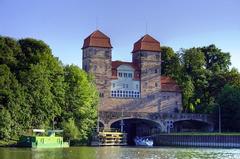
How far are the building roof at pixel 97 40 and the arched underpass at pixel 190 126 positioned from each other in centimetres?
1844

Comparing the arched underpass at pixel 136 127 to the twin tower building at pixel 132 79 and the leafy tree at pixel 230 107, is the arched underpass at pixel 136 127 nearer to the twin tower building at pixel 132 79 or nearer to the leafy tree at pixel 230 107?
the twin tower building at pixel 132 79

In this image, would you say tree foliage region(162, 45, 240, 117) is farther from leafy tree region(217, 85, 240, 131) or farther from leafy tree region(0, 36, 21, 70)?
leafy tree region(0, 36, 21, 70)

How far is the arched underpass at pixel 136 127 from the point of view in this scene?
102475 mm

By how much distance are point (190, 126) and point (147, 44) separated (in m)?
17.4

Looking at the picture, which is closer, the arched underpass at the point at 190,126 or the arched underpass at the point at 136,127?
the arched underpass at the point at 136,127

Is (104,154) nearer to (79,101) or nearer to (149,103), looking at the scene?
(79,101)

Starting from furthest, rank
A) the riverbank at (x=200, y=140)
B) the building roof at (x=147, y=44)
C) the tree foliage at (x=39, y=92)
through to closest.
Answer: the building roof at (x=147, y=44)
the riverbank at (x=200, y=140)
the tree foliage at (x=39, y=92)

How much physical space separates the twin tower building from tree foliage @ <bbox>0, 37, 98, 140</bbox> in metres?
12.0

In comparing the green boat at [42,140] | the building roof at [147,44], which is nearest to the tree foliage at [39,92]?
the green boat at [42,140]

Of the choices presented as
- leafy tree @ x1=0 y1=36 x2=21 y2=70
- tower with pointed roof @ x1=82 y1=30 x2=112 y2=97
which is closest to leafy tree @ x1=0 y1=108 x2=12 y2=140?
leafy tree @ x1=0 y1=36 x2=21 y2=70

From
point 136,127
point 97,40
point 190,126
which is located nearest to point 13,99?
point 97,40

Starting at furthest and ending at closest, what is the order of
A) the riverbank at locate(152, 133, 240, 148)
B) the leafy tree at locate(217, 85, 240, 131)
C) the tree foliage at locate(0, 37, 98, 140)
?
the leafy tree at locate(217, 85, 240, 131)
the riverbank at locate(152, 133, 240, 148)
the tree foliage at locate(0, 37, 98, 140)

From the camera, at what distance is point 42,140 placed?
7325 cm

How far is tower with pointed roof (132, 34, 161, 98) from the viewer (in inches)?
4136
